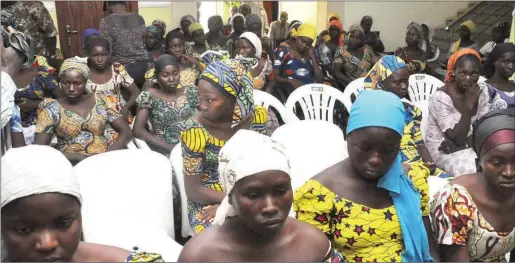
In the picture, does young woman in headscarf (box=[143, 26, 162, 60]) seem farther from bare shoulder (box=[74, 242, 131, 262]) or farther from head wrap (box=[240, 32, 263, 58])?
bare shoulder (box=[74, 242, 131, 262])

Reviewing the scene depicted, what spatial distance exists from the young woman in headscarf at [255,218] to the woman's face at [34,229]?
428 millimetres

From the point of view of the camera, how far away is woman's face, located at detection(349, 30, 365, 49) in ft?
22.4

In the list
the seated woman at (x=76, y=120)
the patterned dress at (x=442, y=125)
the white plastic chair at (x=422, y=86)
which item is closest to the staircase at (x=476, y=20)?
the white plastic chair at (x=422, y=86)

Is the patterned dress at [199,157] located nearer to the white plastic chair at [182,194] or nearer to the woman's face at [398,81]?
the white plastic chair at [182,194]

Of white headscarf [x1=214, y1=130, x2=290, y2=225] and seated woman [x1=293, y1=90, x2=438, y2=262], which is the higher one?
white headscarf [x1=214, y1=130, x2=290, y2=225]

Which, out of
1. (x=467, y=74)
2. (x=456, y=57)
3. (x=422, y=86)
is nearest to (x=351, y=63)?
(x=422, y=86)

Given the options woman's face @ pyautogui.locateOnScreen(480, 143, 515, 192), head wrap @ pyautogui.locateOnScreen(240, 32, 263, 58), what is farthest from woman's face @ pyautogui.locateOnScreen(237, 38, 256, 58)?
woman's face @ pyautogui.locateOnScreen(480, 143, 515, 192)

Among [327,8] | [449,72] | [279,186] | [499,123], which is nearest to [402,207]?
[499,123]

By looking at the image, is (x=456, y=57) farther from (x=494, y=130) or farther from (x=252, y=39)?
(x=252, y=39)

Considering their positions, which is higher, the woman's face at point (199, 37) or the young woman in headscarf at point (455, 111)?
the woman's face at point (199, 37)

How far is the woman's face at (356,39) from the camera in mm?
6828

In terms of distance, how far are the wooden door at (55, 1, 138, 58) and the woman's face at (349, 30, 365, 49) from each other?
126 inches

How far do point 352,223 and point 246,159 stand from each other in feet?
1.97

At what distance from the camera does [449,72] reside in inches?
157
